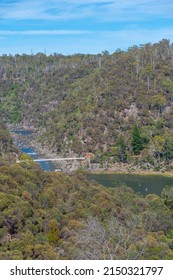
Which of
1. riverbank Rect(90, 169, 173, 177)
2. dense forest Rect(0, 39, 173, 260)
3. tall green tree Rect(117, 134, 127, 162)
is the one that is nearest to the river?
riverbank Rect(90, 169, 173, 177)

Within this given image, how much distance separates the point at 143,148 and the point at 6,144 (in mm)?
17319

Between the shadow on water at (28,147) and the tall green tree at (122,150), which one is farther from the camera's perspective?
the tall green tree at (122,150)

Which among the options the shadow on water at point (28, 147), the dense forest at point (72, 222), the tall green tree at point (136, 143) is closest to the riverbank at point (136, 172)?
the tall green tree at point (136, 143)

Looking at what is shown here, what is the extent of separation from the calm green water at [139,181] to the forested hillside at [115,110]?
10.5ft

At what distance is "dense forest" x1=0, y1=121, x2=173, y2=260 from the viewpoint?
13.2 m

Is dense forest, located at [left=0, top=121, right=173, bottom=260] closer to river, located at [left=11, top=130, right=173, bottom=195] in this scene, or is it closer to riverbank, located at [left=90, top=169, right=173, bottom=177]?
river, located at [left=11, top=130, right=173, bottom=195]

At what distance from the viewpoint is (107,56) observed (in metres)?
87.3

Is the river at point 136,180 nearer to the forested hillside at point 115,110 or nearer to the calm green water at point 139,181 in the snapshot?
the calm green water at point 139,181

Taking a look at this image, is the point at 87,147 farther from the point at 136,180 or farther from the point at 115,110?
the point at 136,180

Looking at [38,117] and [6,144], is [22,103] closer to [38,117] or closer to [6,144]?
[38,117]

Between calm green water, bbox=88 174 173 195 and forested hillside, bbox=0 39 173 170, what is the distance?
10.5 feet

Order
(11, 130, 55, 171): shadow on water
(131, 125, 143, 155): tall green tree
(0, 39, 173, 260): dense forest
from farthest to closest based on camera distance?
(131, 125, 143, 155): tall green tree, (11, 130, 55, 171): shadow on water, (0, 39, 173, 260): dense forest

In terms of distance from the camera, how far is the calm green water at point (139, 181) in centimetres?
4389
